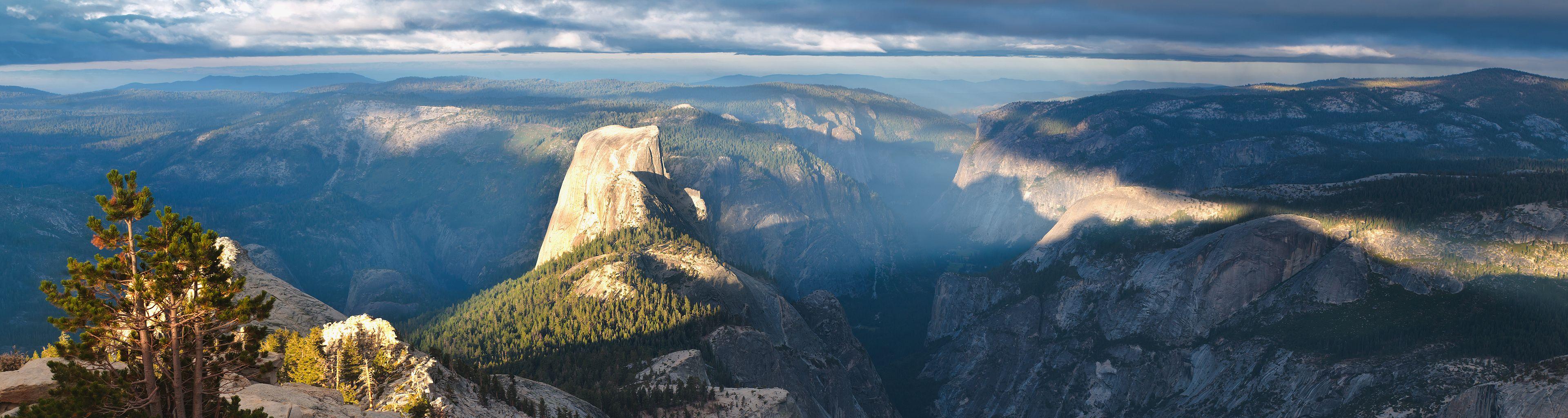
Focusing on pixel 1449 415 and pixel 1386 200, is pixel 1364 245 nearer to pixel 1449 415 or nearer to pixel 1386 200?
pixel 1386 200

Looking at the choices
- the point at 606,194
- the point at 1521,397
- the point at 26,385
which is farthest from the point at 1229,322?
the point at 26,385

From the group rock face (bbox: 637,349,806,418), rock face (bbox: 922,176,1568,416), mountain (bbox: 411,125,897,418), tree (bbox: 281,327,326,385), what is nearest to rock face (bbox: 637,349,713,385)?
rock face (bbox: 637,349,806,418)

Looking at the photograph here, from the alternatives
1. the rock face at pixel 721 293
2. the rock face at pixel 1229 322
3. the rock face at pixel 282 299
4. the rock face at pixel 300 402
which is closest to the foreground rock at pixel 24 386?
the rock face at pixel 300 402

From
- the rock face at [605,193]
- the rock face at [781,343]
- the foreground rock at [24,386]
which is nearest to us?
the foreground rock at [24,386]

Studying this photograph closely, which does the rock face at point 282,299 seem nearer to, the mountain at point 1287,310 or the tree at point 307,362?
the tree at point 307,362

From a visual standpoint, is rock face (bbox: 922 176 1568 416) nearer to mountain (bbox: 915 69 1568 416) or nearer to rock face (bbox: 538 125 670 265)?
mountain (bbox: 915 69 1568 416)

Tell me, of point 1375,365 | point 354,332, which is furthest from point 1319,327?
point 354,332
